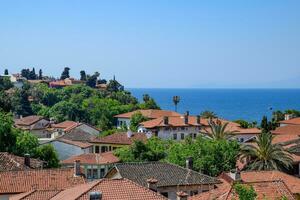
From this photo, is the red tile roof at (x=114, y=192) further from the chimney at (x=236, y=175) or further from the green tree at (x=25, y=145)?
the green tree at (x=25, y=145)

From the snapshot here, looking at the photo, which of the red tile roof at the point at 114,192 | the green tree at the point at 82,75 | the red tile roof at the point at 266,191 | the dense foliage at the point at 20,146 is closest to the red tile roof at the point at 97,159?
the dense foliage at the point at 20,146

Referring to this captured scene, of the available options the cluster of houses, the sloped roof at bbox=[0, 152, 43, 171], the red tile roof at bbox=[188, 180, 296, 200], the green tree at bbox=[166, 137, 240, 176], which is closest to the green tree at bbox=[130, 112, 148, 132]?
the cluster of houses

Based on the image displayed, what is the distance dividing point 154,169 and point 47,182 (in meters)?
7.47

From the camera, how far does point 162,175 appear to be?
3941 centimetres

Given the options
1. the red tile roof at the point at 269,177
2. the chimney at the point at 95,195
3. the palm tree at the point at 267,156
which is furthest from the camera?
the palm tree at the point at 267,156

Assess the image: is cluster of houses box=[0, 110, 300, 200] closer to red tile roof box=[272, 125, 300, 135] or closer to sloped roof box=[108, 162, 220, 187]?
sloped roof box=[108, 162, 220, 187]

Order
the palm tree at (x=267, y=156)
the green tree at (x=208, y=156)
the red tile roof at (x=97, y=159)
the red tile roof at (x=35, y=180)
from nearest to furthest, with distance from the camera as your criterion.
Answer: the red tile roof at (x=35, y=180)
the palm tree at (x=267, y=156)
the green tree at (x=208, y=156)
the red tile roof at (x=97, y=159)

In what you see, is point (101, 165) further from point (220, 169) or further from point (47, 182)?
point (47, 182)

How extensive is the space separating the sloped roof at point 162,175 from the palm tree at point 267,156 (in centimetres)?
981

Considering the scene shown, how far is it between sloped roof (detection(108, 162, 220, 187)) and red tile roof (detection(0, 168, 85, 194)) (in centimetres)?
355

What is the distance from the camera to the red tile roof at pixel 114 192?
26.5m

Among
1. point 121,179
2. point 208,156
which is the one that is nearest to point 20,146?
point 208,156

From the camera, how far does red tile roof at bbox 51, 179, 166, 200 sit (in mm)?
26469

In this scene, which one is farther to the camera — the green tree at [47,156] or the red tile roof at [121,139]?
the red tile roof at [121,139]
